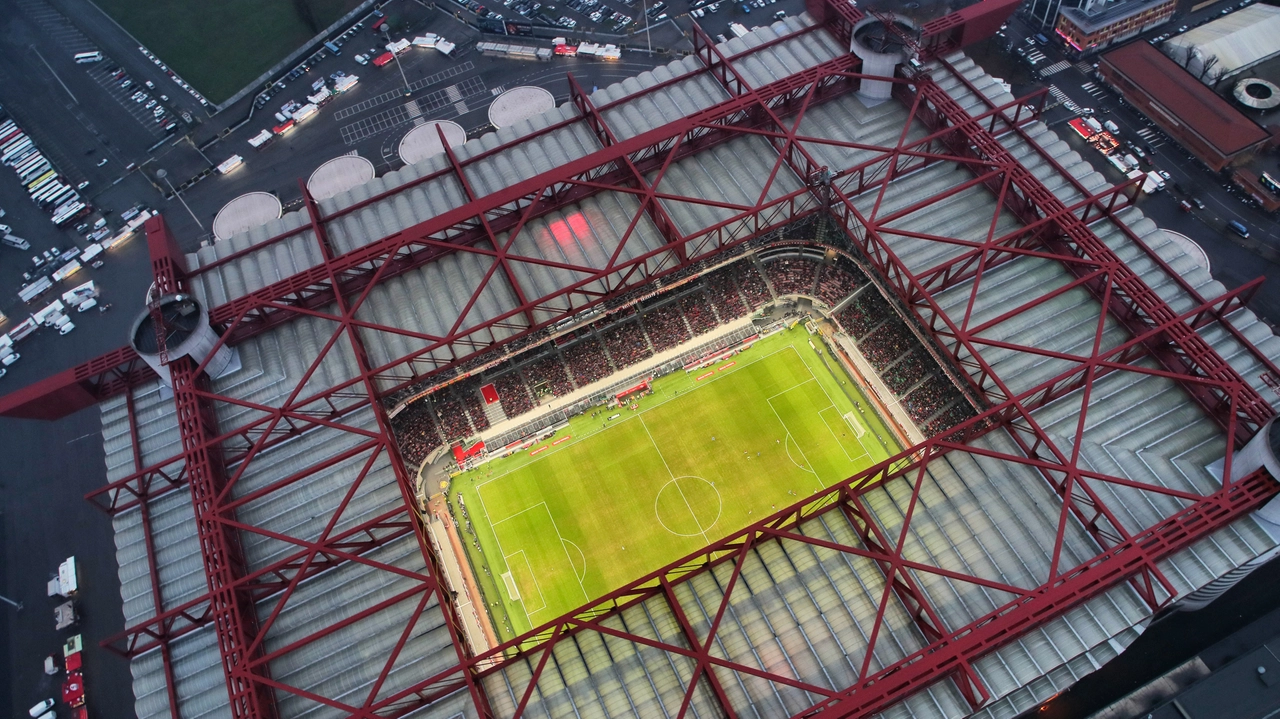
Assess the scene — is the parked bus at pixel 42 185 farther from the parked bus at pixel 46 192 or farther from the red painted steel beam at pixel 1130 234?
the red painted steel beam at pixel 1130 234

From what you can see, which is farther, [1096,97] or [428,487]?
[1096,97]

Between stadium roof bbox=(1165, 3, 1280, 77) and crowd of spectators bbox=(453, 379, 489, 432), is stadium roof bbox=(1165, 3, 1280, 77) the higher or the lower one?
the higher one

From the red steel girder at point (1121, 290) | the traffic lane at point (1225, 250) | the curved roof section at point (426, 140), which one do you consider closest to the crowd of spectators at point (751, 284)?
the red steel girder at point (1121, 290)

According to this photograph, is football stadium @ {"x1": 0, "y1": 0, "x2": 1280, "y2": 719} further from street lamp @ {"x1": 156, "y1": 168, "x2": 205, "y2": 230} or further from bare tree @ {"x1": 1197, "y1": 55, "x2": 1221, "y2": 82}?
bare tree @ {"x1": 1197, "y1": 55, "x2": 1221, "y2": 82}

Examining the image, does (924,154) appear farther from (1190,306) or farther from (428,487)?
(428,487)

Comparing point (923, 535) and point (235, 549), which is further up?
point (235, 549)

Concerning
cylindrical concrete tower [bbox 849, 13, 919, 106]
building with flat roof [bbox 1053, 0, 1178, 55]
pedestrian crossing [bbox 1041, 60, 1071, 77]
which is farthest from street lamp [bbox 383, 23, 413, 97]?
building with flat roof [bbox 1053, 0, 1178, 55]

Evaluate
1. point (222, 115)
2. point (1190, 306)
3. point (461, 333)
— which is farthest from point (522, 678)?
point (222, 115)

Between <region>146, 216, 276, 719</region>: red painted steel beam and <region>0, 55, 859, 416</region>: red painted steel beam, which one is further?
<region>0, 55, 859, 416</region>: red painted steel beam
